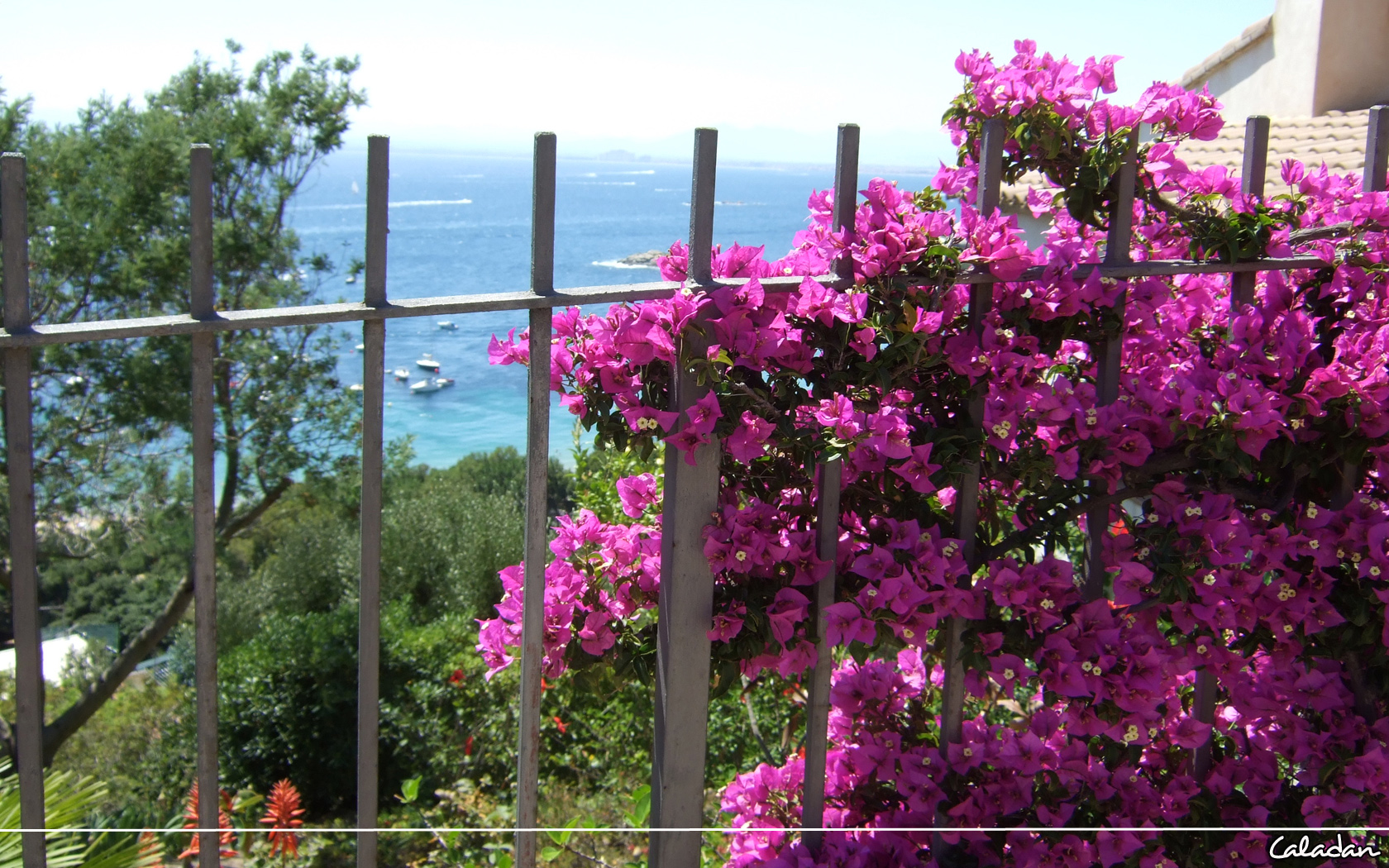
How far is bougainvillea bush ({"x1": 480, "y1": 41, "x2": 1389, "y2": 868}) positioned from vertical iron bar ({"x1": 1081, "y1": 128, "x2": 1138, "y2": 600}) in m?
0.03

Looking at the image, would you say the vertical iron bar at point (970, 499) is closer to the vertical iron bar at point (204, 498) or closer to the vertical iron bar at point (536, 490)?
the vertical iron bar at point (536, 490)

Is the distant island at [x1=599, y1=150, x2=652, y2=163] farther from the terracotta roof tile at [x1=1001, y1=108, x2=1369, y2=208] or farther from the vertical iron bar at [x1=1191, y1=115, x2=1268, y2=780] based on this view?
the vertical iron bar at [x1=1191, y1=115, x2=1268, y2=780]

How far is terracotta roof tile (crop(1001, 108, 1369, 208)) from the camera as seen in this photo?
7520 millimetres

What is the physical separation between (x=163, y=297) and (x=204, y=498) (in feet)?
23.5

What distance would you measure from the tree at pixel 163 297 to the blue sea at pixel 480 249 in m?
0.61

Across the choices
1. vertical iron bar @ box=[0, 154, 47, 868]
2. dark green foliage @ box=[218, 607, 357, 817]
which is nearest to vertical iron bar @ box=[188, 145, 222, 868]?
vertical iron bar @ box=[0, 154, 47, 868]

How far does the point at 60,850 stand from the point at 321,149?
7.45 meters

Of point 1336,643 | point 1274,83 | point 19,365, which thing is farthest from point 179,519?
point 1274,83

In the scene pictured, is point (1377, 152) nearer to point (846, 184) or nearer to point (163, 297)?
point (846, 184)

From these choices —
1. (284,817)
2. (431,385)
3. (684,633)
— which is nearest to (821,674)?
(684,633)

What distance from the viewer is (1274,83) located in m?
9.88

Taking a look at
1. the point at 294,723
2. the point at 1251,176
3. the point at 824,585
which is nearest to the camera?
the point at 824,585

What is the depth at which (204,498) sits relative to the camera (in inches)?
58.9

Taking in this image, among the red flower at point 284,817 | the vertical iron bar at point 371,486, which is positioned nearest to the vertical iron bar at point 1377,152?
the vertical iron bar at point 371,486
